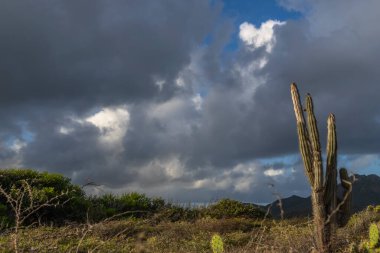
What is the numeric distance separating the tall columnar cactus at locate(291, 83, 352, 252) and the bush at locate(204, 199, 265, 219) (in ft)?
37.7

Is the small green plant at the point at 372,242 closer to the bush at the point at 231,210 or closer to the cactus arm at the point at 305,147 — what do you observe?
the cactus arm at the point at 305,147

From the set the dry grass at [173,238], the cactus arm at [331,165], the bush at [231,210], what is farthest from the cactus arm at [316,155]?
the bush at [231,210]

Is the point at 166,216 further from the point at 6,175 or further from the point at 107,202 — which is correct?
the point at 6,175

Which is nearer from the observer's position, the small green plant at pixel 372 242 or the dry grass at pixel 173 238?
the dry grass at pixel 173 238

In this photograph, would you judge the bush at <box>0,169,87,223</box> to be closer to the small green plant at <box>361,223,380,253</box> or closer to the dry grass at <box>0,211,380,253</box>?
the dry grass at <box>0,211,380,253</box>

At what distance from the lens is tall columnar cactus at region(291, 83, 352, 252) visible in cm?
1297

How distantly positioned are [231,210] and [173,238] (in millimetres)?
10356

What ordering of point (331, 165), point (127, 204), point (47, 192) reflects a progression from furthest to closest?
1. point (127, 204)
2. point (47, 192)
3. point (331, 165)

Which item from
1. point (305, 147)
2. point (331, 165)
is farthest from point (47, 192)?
point (331, 165)

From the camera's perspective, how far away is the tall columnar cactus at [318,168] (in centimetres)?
1297

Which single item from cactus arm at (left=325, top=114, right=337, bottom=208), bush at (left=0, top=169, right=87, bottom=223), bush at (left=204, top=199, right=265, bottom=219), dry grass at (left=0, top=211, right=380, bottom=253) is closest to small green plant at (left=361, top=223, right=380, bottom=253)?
dry grass at (left=0, top=211, right=380, bottom=253)

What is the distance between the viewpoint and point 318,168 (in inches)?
510

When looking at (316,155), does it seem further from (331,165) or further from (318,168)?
(331,165)

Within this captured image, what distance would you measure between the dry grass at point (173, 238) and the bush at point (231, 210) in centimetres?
525
